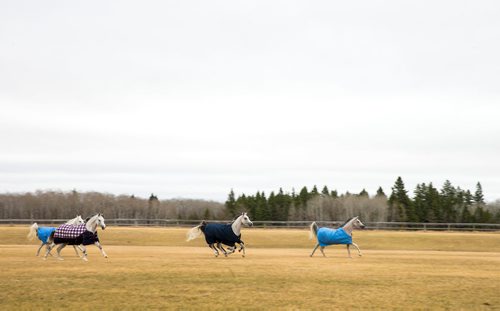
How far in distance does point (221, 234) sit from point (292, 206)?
3831 inches

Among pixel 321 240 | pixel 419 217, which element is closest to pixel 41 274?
pixel 321 240

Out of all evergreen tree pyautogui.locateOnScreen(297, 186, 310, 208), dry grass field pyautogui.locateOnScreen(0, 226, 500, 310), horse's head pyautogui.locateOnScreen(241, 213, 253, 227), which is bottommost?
dry grass field pyautogui.locateOnScreen(0, 226, 500, 310)

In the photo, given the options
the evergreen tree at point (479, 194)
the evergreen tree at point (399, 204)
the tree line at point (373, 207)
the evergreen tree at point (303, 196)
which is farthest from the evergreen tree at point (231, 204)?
the evergreen tree at point (479, 194)

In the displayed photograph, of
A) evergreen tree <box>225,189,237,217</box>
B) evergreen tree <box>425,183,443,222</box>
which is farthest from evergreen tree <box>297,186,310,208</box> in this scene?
evergreen tree <box>425,183,443,222</box>

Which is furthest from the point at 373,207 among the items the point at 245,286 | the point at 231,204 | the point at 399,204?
the point at 245,286

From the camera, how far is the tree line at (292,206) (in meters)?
104

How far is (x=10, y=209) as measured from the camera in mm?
139500

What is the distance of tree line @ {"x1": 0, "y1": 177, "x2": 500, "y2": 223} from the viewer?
341 ft

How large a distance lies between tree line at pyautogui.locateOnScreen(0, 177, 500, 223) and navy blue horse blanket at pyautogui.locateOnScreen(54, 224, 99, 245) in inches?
3266

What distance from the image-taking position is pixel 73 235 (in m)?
25.1

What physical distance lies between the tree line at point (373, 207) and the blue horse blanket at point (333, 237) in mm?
74578

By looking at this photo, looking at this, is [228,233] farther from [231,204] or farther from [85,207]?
[85,207]

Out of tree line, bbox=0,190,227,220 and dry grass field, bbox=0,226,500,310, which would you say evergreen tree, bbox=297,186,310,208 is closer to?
tree line, bbox=0,190,227,220

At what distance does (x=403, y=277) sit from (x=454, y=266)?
6315 mm
